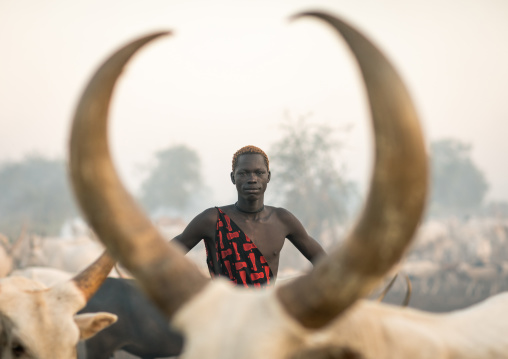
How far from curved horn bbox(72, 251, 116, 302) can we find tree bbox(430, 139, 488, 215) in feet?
175

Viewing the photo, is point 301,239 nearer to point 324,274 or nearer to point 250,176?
point 250,176

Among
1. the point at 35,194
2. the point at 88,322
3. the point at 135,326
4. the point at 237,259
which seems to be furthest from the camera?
the point at 35,194

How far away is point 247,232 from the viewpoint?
328 cm

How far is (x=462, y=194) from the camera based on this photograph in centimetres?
5431

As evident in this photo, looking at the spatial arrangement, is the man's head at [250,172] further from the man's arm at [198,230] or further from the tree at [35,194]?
the tree at [35,194]

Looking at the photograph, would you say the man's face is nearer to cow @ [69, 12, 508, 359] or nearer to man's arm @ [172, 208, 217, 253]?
man's arm @ [172, 208, 217, 253]

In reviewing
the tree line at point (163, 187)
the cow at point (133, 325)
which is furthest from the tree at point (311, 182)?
the cow at point (133, 325)

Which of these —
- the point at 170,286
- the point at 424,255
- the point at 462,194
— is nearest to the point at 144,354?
the point at 170,286

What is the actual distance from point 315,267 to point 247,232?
159 centimetres

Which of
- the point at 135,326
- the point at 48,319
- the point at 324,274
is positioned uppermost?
the point at 324,274

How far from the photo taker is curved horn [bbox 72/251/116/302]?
382 cm

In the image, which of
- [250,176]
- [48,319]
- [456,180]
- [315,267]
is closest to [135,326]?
[48,319]

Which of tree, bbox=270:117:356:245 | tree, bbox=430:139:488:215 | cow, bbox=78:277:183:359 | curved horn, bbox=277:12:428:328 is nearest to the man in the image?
curved horn, bbox=277:12:428:328

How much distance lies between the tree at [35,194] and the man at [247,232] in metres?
40.9
